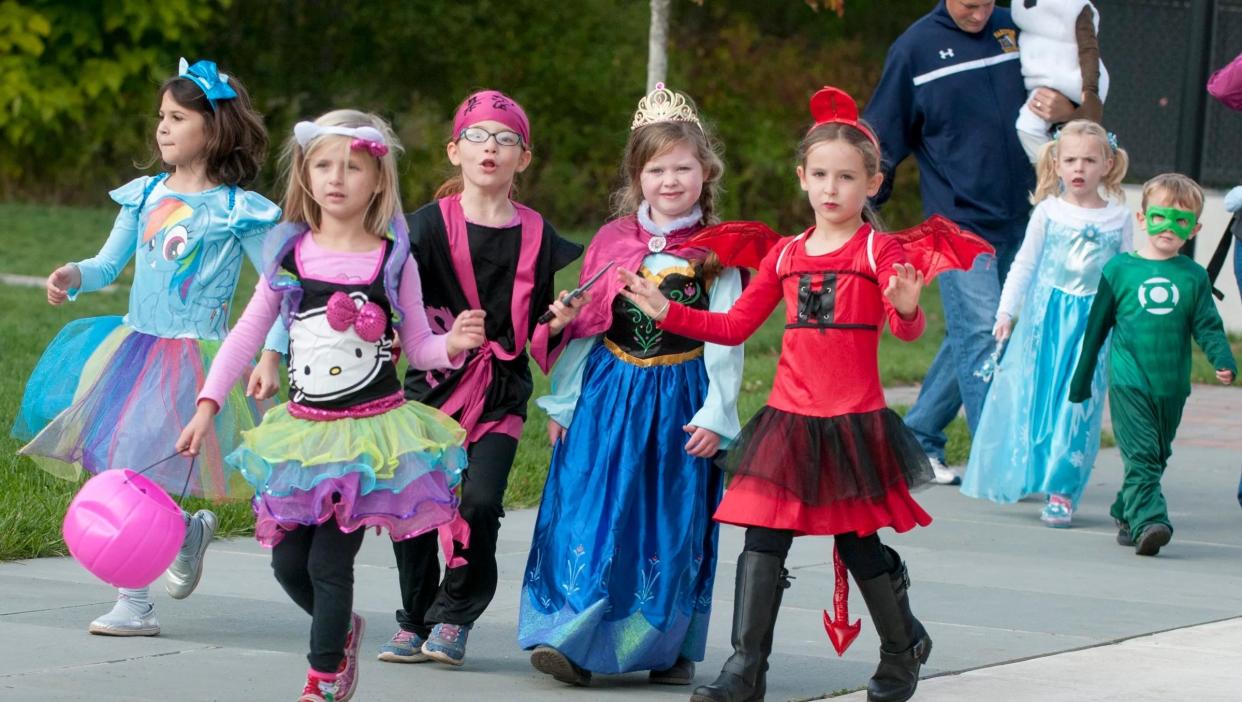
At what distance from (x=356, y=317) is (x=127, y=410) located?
1293 mm

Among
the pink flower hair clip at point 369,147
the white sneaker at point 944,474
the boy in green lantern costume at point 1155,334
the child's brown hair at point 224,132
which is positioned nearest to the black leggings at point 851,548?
the pink flower hair clip at point 369,147

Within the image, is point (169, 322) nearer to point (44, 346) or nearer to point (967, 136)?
point (967, 136)

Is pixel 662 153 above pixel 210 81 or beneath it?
beneath

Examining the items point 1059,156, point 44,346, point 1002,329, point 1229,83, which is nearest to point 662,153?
point 1002,329

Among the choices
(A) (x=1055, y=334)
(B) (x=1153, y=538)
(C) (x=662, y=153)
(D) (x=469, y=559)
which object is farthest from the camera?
(A) (x=1055, y=334)

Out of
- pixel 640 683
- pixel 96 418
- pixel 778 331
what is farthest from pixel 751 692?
pixel 778 331

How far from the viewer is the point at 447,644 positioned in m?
5.31

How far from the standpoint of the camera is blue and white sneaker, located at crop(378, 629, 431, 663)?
5.36 metres

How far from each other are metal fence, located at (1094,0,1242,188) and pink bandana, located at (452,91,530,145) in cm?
1159

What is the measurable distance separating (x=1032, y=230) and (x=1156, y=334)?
0.84m

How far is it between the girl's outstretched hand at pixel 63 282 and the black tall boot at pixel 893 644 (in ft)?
8.10

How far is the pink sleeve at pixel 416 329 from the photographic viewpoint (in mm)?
4988

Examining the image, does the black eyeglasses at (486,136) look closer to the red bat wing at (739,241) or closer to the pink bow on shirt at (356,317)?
the red bat wing at (739,241)

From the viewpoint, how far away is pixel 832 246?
5.07 m
